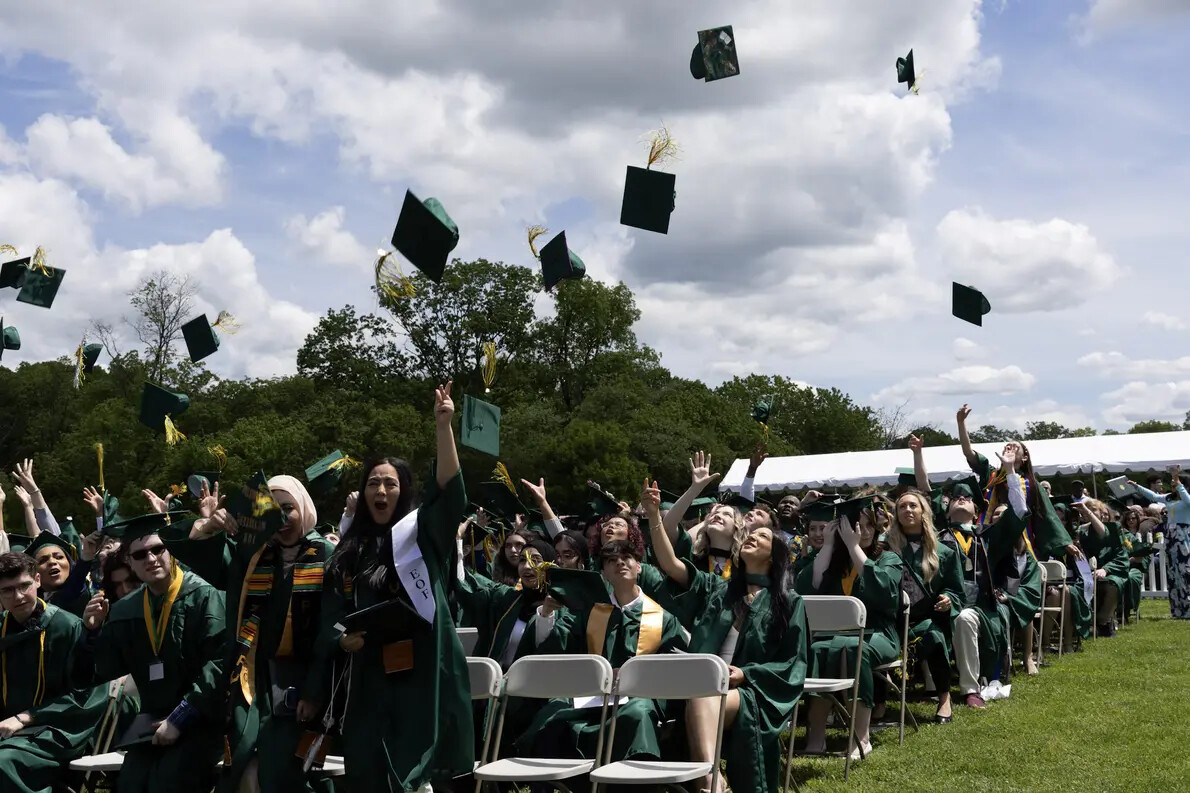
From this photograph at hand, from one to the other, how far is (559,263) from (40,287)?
5.01 metres

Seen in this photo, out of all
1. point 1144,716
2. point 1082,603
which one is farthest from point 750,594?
point 1082,603

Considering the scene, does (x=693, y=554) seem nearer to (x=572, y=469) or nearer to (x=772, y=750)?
(x=772, y=750)

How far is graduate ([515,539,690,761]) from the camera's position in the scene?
574cm

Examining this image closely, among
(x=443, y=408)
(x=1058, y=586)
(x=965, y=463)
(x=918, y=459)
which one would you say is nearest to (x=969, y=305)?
(x=918, y=459)

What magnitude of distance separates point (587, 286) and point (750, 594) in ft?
142

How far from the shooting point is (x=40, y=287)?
9992mm

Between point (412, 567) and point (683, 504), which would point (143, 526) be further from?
point (683, 504)

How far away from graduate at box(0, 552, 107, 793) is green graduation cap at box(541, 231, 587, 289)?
136 inches

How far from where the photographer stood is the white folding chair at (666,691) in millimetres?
4926

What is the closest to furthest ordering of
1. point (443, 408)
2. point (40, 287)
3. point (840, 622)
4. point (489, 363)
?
1. point (443, 408)
2. point (489, 363)
3. point (840, 622)
4. point (40, 287)

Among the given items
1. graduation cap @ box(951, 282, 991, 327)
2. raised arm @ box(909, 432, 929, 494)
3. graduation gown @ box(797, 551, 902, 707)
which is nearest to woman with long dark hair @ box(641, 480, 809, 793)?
graduation gown @ box(797, 551, 902, 707)

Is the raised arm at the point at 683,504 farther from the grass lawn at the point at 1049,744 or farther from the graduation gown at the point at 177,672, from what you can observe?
the graduation gown at the point at 177,672

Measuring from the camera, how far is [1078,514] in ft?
43.5

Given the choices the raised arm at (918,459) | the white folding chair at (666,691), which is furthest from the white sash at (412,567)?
the raised arm at (918,459)
